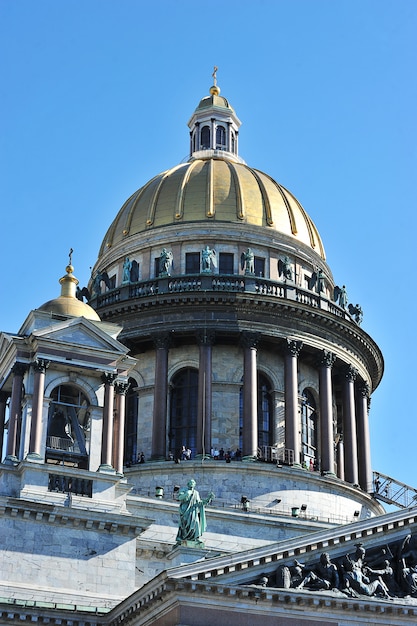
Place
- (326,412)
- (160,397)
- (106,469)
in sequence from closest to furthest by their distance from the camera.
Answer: (106,469) < (160,397) < (326,412)

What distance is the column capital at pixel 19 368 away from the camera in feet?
156

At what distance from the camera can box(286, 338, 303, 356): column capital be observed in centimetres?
6091

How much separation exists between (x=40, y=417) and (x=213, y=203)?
2088 cm

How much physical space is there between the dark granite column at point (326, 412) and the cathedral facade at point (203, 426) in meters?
0.09

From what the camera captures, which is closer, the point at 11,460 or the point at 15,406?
the point at 11,460

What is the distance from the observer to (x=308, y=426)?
62.5 meters

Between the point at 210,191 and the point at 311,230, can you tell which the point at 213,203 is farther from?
the point at 311,230

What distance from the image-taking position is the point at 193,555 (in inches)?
1598

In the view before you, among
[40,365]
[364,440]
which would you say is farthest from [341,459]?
[40,365]

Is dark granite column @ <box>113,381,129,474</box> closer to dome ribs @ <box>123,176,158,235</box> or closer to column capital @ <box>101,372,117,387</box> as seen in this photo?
column capital @ <box>101,372,117,387</box>

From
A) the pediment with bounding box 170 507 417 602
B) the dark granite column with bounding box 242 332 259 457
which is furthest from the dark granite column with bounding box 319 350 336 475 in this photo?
the pediment with bounding box 170 507 417 602

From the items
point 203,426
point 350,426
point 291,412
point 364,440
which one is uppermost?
point 350,426

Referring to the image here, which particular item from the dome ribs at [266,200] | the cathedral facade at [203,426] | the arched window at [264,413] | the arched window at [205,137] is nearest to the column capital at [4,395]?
the cathedral facade at [203,426]

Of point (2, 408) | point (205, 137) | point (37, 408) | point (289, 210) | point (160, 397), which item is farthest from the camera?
point (205, 137)
